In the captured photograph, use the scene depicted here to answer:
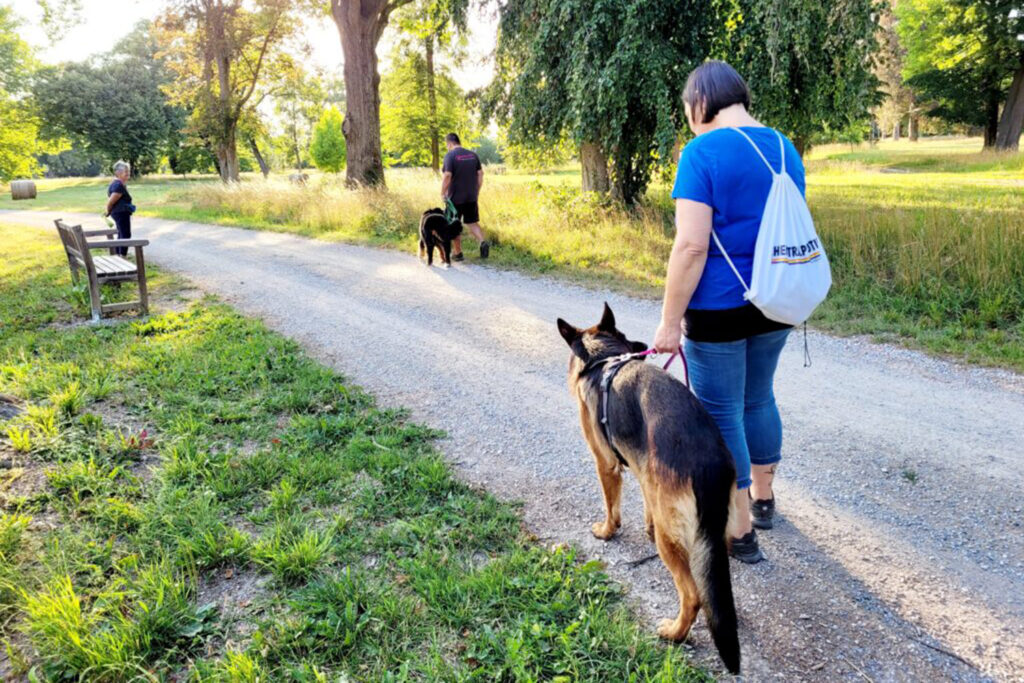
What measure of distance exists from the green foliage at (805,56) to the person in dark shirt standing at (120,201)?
1077 cm

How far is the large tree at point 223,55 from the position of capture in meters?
26.6

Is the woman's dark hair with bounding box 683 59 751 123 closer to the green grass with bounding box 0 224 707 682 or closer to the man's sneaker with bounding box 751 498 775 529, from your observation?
the man's sneaker with bounding box 751 498 775 529

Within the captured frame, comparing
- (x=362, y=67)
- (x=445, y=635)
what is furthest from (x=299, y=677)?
(x=362, y=67)

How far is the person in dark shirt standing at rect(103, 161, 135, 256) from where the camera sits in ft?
33.8

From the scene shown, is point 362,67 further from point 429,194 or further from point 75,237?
point 75,237

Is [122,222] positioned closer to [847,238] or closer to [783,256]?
[783,256]

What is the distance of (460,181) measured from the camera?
1063cm

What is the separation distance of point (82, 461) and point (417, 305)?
4572 mm

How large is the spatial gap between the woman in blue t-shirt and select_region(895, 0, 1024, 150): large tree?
34.8 m

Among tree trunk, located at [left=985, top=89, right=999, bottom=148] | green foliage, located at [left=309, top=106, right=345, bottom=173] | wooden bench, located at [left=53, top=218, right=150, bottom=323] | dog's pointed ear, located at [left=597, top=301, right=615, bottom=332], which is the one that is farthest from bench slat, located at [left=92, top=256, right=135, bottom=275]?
green foliage, located at [left=309, top=106, right=345, bottom=173]

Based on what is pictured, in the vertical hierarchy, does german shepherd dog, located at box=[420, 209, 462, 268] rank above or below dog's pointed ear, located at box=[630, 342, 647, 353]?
above

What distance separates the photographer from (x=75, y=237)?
25.1 ft

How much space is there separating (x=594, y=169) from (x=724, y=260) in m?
10.1

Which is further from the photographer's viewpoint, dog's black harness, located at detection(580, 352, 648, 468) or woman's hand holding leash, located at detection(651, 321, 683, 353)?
dog's black harness, located at detection(580, 352, 648, 468)
